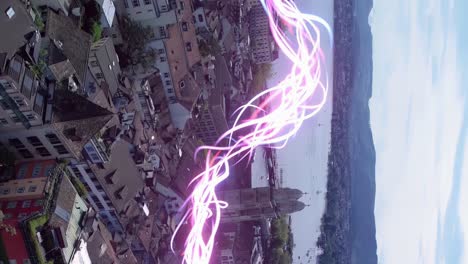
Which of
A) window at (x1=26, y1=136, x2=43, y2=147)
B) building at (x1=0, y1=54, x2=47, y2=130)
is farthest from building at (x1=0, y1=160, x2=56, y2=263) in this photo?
building at (x1=0, y1=54, x2=47, y2=130)

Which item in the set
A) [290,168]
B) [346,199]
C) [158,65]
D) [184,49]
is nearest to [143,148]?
[158,65]

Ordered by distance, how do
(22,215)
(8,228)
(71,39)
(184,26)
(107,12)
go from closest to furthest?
(8,228) → (22,215) → (71,39) → (107,12) → (184,26)

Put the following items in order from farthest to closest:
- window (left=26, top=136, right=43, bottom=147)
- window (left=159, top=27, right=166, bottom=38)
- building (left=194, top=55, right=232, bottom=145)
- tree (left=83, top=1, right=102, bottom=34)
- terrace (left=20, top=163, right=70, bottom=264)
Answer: building (left=194, top=55, right=232, bottom=145) → window (left=159, top=27, right=166, bottom=38) → tree (left=83, top=1, right=102, bottom=34) → window (left=26, top=136, right=43, bottom=147) → terrace (left=20, top=163, right=70, bottom=264)

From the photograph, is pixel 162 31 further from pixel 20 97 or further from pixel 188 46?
pixel 20 97

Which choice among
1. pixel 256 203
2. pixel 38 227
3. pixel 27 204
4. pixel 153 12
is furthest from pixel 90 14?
pixel 256 203

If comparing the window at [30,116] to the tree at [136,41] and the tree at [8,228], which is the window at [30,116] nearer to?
the tree at [8,228]

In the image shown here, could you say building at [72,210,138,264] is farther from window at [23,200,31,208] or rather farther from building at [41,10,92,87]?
building at [41,10,92,87]
